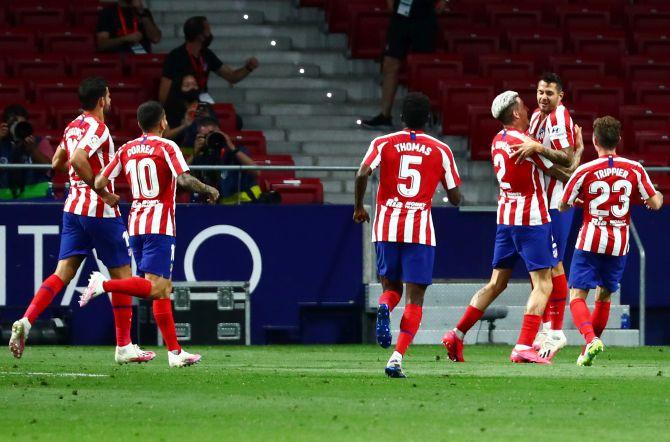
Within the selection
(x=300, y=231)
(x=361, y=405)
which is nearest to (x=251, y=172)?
(x=300, y=231)

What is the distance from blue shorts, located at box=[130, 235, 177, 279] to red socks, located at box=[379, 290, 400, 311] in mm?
1911

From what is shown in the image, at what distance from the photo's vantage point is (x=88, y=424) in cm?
838

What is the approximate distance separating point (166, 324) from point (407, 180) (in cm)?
226

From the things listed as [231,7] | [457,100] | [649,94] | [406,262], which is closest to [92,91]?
[406,262]

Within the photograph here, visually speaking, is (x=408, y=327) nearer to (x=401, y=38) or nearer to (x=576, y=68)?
(x=401, y=38)

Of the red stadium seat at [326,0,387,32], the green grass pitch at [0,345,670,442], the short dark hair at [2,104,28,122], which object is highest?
the red stadium seat at [326,0,387,32]

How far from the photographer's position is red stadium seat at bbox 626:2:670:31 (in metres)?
22.9

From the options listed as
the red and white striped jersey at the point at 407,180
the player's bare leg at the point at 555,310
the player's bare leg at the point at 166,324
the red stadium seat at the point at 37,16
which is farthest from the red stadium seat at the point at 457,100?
the red and white striped jersey at the point at 407,180

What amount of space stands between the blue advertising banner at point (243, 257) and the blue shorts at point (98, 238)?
3.49 m

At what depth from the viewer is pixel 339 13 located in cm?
2212

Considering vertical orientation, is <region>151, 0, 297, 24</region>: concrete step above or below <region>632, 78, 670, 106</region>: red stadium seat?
above

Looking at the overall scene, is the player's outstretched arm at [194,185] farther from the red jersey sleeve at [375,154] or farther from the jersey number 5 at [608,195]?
the jersey number 5 at [608,195]

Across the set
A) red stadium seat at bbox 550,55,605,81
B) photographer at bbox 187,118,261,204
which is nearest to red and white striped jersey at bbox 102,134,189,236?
photographer at bbox 187,118,261,204

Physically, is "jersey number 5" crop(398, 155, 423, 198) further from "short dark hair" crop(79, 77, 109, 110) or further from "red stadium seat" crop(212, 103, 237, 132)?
"red stadium seat" crop(212, 103, 237, 132)
